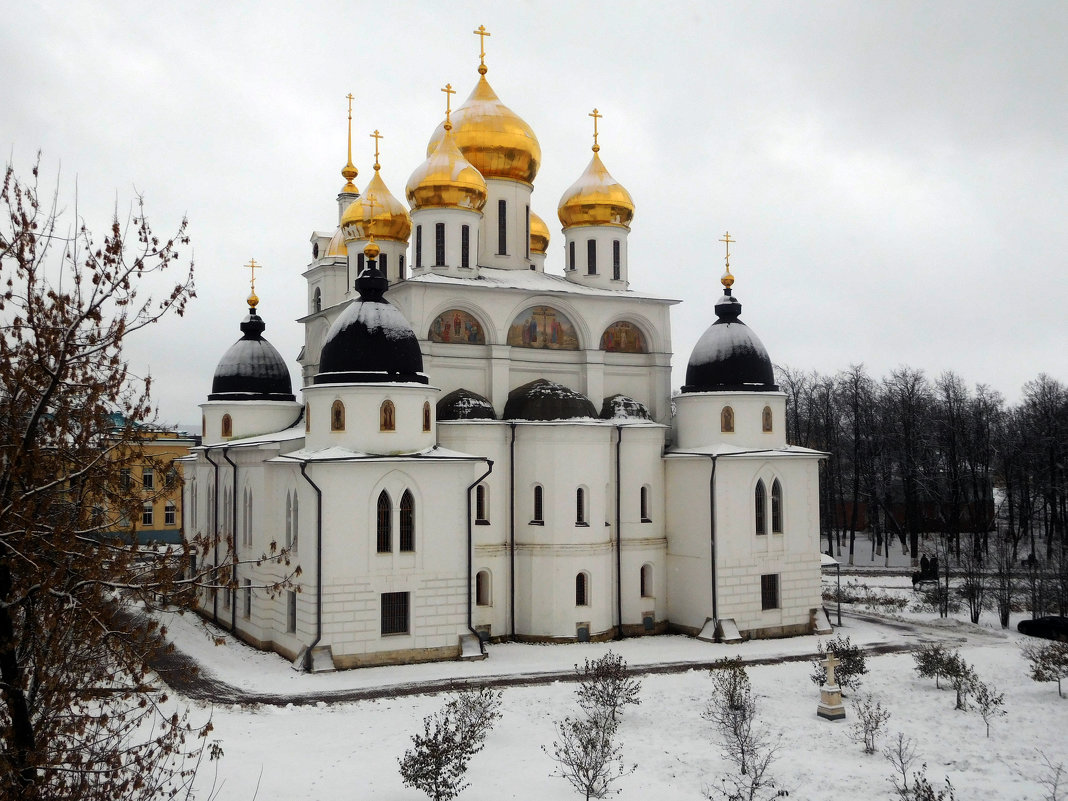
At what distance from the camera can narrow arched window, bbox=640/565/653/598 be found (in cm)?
2209

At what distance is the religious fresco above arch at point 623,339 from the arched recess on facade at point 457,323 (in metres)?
3.17

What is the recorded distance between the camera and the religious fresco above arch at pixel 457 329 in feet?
71.3

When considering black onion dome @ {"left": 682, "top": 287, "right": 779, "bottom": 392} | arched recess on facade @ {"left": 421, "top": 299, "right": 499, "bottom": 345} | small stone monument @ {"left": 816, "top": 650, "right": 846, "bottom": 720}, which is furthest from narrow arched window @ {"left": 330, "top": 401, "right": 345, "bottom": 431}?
small stone monument @ {"left": 816, "top": 650, "right": 846, "bottom": 720}

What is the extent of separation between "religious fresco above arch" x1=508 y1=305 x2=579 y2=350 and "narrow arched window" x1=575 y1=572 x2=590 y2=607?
18.6 ft

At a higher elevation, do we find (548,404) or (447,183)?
(447,183)

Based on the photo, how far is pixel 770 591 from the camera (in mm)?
21828

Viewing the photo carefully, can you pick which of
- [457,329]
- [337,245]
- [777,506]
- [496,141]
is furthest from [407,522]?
[337,245]

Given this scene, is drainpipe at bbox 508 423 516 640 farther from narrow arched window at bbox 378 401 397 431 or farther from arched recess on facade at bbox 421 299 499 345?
narrow arched window at bbox 378 401 397 431

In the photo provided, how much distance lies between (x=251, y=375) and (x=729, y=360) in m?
12.8

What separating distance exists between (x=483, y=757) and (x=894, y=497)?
122 feet

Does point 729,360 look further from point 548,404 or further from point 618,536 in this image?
point 618,536

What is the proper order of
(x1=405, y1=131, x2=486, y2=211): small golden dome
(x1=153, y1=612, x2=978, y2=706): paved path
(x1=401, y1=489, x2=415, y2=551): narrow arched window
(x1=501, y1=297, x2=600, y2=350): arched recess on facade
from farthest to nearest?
(x1=405, y1=131, x2=486, y2=211): small golden dome
(x1=501, y1=297, x2=600, y2=350): arched recess on facade
(x1=401, y1=489, x2=415, y2=551): narrow arched window
(x1=153, y1=612, x2=978, y2=706): paved path

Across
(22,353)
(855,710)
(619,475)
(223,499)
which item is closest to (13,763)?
(22,353)

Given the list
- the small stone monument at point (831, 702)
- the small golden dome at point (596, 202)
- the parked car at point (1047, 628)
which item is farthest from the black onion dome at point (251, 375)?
the parked car at point (1047, 628)
